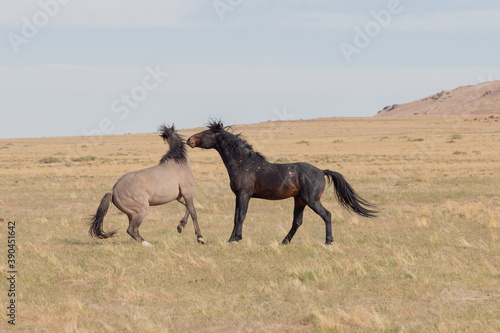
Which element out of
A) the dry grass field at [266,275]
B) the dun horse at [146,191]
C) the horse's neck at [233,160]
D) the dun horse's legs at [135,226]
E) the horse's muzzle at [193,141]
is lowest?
the dry grass field at [266,275]

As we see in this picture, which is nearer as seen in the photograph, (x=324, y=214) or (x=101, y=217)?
(x=324, y=214)

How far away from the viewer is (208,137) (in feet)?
40.3

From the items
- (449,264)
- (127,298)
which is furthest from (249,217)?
(127,298)

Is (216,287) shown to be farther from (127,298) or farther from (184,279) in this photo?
(127,298)

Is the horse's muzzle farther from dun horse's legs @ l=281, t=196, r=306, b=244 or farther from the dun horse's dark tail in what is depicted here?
dun horse's legs @ l=281, t=196, r=306, b=244

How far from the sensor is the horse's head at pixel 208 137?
1225 centimetres

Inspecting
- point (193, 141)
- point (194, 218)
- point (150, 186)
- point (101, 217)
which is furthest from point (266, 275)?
point (101, 217)

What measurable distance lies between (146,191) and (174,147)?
1.21 metres

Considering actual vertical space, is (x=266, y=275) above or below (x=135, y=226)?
below

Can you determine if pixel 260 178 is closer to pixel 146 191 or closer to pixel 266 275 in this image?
pixel 146 191

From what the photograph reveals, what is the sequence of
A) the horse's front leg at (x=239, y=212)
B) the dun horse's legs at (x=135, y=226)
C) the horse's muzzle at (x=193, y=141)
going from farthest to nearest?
the horse's muzzle at (x=193, y=141) → the dun horse's legs at (x=135, y=226) → the horse's front leg at (x=239, y=212)

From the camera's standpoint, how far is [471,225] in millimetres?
14398

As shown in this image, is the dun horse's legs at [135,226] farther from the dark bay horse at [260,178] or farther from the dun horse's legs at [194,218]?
the dark bay horse at [260,178]

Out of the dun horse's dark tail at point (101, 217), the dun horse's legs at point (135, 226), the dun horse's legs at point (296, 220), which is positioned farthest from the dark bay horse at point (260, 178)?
the dun horse's dark tail at point (101, 217)
